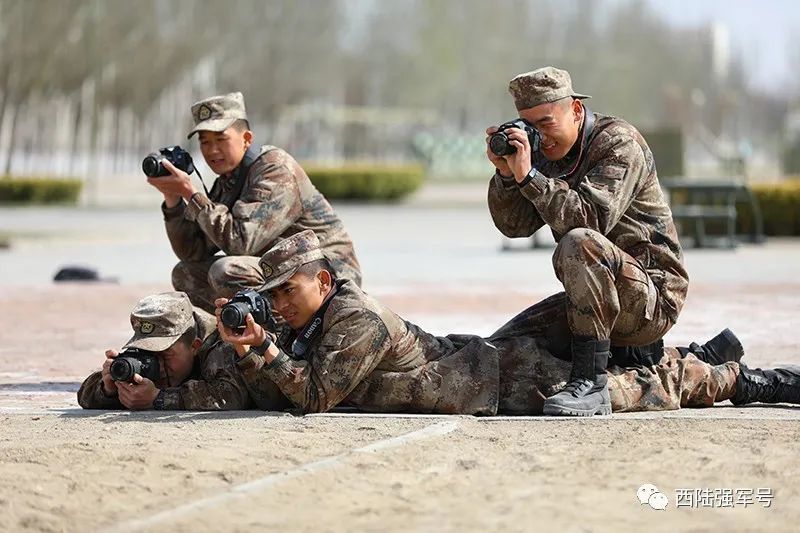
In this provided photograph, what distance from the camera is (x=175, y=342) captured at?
747 centimetres

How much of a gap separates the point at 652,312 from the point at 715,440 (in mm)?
940

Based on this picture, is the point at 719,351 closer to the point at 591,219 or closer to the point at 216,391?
the point at 591,219

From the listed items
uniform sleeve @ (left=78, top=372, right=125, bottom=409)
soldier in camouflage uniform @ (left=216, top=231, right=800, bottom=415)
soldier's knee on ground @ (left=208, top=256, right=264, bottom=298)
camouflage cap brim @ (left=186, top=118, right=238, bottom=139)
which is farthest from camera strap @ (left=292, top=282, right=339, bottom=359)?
camouflage cap brim @ (left=186, top=118, right=238, bottom=139)

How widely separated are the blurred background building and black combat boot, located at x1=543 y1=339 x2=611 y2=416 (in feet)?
80.2

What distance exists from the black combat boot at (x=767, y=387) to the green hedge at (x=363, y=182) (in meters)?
33.8

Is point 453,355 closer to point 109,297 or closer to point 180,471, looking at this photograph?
point 180,471

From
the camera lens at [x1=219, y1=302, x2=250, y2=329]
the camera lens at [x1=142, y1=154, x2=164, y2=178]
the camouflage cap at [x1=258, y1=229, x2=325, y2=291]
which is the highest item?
the camera lens at [x1=142, y1=154, x2=164, y2=178]

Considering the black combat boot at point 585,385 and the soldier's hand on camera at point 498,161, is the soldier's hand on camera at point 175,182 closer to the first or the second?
the soldier's hand on camera at point 498,161

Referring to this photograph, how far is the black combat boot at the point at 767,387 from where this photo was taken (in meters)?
7.61

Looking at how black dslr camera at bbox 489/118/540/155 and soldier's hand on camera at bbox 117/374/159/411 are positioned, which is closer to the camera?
black dslr camera at bbox 489/118/540/155

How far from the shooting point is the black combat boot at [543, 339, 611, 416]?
23.5ft

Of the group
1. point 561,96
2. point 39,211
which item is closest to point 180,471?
point 561,96

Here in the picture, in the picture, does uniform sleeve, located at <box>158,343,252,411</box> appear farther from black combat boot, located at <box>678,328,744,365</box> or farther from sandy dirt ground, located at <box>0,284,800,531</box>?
black combat boot, located at <box>678,328,744,365</box>

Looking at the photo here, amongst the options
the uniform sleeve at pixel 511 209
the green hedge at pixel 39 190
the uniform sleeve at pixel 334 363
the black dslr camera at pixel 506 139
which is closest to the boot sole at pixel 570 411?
the uniform sleeve at pixel 334 363
